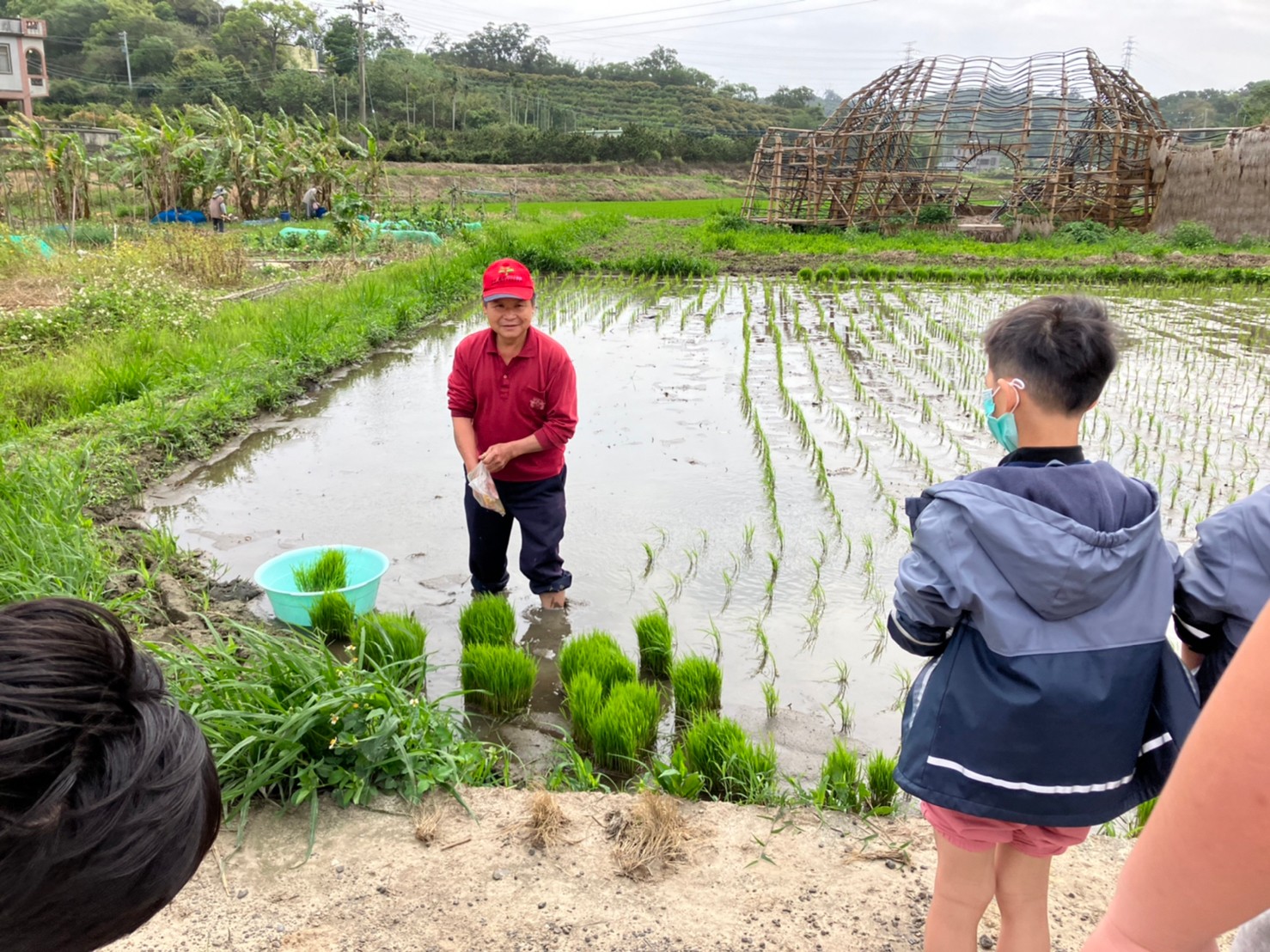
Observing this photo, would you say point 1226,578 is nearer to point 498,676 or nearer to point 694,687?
point 694,687

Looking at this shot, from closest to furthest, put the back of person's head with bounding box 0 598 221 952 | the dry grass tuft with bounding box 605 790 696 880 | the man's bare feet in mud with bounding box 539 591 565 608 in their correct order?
the back of person's head with bounding box 0 598 221 952, the dry grass tuft with bounding box 605 790 696 880, the man's bare feet in mud with bounding box 539 591 565 608

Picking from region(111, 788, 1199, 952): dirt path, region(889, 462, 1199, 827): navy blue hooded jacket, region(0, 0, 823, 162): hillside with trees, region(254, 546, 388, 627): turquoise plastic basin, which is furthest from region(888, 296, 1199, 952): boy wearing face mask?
region(0, 0, 823, 162): hillside with trees

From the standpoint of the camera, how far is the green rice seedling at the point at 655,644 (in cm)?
356

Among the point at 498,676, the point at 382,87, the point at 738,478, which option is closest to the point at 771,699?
the point at 498,676

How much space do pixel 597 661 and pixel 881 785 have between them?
3.62ft

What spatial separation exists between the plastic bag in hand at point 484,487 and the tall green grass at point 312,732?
1040 mm

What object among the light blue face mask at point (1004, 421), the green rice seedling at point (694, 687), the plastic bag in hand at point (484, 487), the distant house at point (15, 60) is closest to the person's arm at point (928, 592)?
the light blue face mask at point (1004, 421)

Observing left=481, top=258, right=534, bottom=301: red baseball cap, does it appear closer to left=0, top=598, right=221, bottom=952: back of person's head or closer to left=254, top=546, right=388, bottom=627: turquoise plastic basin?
left=254, top=546, right=388, bottom=627: turquoise plastic basin

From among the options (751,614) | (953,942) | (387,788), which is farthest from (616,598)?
(953,942)

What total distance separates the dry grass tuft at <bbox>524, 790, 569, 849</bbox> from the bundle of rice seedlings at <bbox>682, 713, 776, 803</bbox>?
48 centimetres

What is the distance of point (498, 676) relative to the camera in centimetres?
325

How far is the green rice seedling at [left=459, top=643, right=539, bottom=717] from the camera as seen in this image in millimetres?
3264

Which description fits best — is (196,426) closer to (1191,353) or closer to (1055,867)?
(1055,867)

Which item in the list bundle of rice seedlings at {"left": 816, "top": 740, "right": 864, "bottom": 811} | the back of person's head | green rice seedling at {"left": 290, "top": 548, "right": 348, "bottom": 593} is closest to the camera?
the back of person's head
